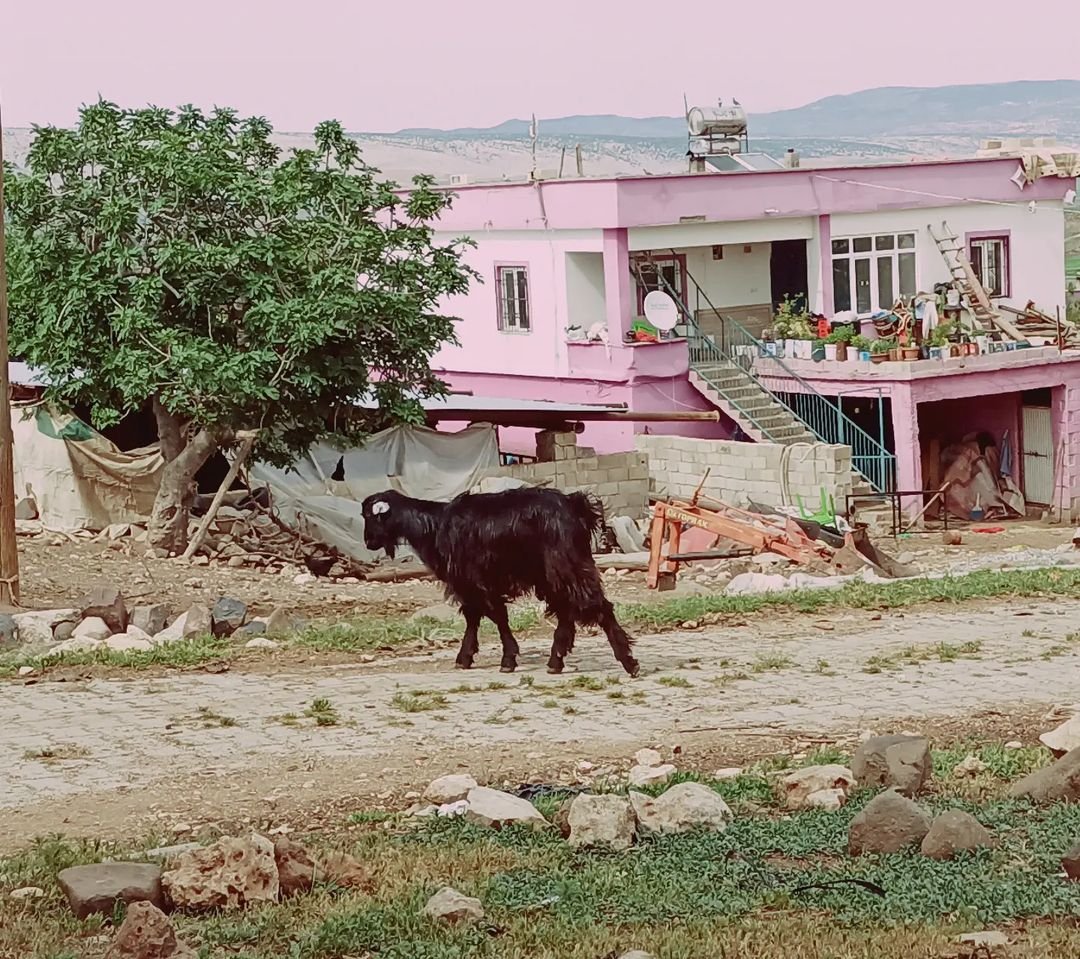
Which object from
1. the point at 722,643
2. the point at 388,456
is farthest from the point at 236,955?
the point at 388,456

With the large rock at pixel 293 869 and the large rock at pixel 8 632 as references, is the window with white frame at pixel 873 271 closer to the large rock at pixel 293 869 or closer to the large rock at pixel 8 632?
the large rock at pixel 8 632

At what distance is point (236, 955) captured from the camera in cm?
658

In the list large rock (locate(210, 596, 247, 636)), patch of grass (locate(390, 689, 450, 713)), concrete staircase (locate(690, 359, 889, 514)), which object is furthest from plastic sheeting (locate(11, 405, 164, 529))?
patch of grass (locate(390, 689, 450, 713))

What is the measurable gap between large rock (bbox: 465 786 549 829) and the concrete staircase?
972 inches

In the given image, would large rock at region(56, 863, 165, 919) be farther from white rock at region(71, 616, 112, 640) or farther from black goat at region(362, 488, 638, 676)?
white rock at region(71, 616, 112, 640)

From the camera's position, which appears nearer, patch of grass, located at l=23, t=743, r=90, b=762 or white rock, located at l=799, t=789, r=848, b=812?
white rock, located at l=799, t=789, r=848, b=812

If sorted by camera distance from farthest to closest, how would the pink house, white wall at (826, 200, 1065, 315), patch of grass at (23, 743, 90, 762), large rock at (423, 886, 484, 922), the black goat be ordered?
white wall at (826, 200, 1065, 315)
the pink house
the black goat
patch of grass at (23, 743, 90, 762)
large rock at (423, 886, 484, 922)

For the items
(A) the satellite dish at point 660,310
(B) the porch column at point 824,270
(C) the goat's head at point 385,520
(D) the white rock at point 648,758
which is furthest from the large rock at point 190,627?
(B) the porch column at point 824,270

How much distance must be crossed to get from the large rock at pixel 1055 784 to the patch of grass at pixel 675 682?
402 cm

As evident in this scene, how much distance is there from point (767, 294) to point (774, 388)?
4.31 m

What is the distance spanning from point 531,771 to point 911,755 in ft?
6.60

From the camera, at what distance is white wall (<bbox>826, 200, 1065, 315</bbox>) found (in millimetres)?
39562

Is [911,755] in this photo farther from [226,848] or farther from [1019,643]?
[1019,643]

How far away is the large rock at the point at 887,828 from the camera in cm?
762
